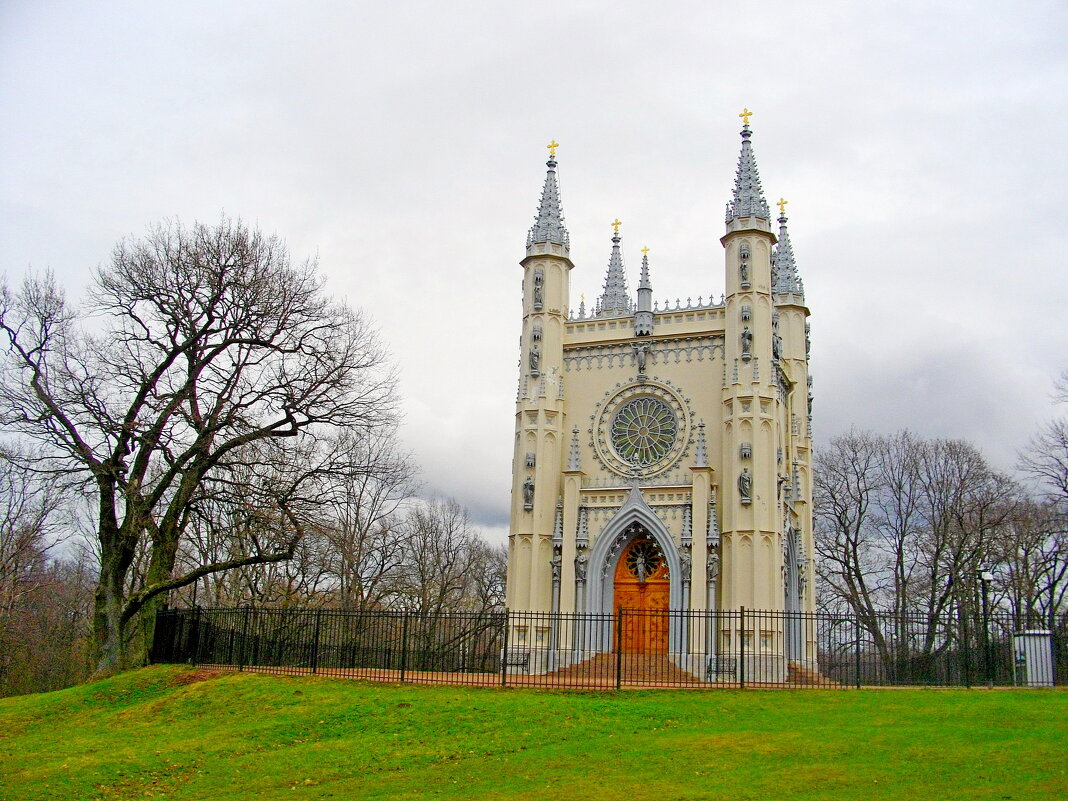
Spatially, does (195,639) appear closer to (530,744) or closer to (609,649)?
(609,649)

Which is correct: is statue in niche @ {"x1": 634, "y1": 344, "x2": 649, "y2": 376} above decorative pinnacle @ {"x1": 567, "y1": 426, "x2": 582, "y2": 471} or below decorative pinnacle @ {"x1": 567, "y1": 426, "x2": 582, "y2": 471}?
above

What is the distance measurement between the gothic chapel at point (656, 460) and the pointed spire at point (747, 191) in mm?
51

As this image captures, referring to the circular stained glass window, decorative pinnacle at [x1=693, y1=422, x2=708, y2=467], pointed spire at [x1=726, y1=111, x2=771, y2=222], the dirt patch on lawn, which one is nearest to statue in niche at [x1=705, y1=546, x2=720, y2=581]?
decorative pinnacle at [x1=693, y1=422, x2=708, y2=467]

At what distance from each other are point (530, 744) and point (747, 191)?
2380 centimetres

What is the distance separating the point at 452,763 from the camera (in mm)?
13461

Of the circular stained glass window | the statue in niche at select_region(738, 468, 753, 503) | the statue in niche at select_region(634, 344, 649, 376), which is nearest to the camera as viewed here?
the statue in niche at select_region(738, 468, 753, 503)

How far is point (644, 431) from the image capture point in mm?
32625

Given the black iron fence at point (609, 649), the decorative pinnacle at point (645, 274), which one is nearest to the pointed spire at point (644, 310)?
the decorative pinnacle at point (645, 274)

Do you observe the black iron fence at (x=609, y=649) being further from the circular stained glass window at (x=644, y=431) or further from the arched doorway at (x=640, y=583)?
the circular stained glass window at (x=644, y=431)

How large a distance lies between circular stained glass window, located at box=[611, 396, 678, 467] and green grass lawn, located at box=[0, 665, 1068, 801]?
12.9 metres

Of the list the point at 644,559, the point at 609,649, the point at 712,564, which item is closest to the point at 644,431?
the point at 644,559

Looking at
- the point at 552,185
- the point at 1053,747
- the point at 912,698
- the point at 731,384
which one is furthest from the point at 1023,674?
the point at 552,185

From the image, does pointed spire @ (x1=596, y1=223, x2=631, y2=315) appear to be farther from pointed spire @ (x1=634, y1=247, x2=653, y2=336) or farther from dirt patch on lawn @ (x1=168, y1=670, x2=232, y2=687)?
dirt patch on lawn @ (x1=168, y1=670, x2=232, y2=687)

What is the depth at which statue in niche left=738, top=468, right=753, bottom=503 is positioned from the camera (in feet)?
97.1
